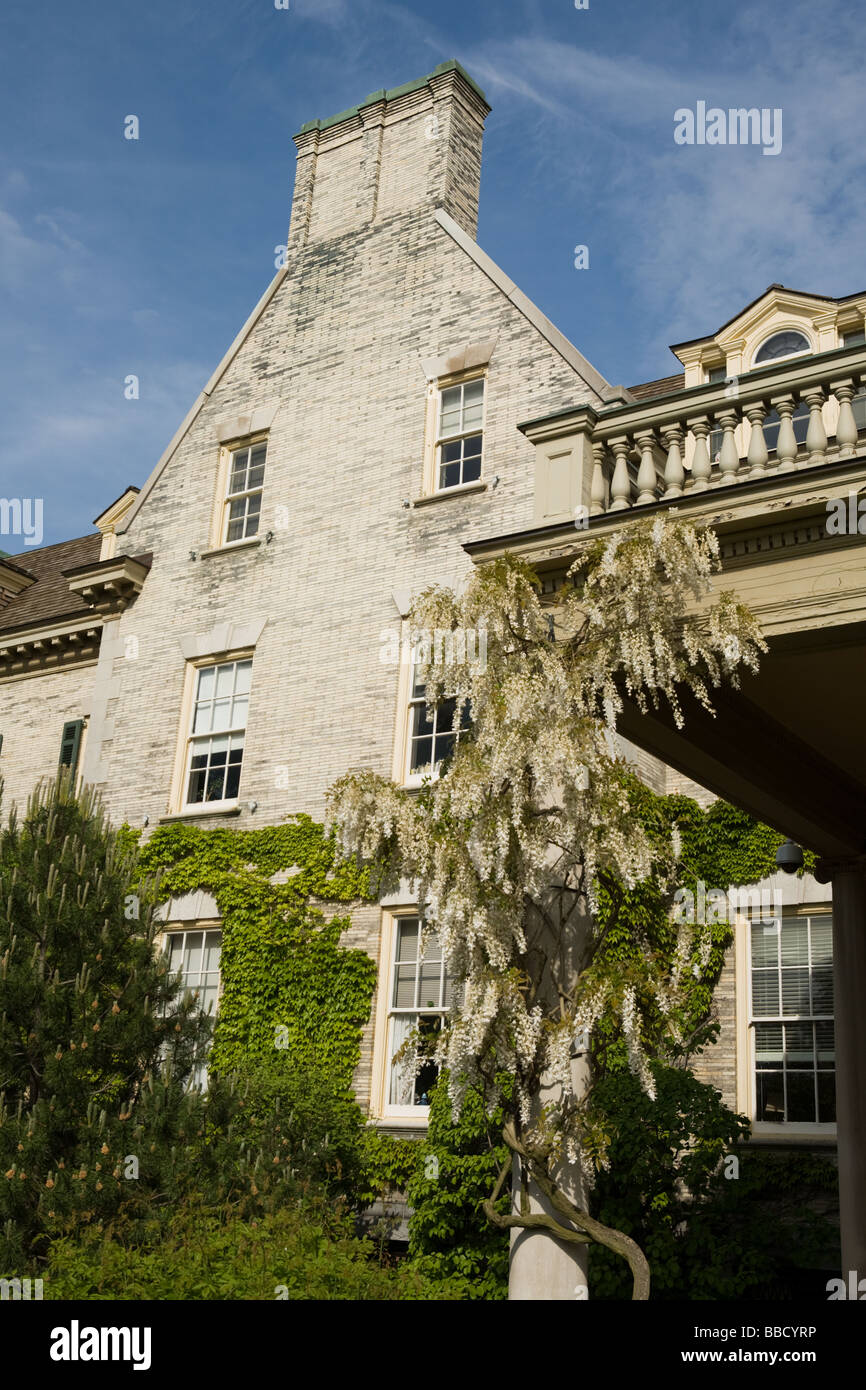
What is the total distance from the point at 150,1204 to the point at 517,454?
396 inches

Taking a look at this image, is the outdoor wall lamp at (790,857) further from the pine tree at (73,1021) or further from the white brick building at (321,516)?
the pine tree at (73,1021)

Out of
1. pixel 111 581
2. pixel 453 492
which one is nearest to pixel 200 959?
pixel 111 581

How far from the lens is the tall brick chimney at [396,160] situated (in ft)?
65.5

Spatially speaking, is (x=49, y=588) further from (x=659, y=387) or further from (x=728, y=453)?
(x=728, y=453)

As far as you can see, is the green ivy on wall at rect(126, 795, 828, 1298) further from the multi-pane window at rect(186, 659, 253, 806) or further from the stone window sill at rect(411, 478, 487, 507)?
the stone window sill at rect(411, 478, 487, 507)

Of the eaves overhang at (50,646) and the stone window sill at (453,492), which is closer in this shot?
the stone window sill at (453,492)

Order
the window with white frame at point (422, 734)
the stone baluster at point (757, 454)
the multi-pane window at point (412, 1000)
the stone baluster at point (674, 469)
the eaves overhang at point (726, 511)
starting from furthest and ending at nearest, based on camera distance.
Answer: the window with white frame at point (422, 734) < the multi-pane window at point (412, 1000) < the stone baluster at point (674, 469) < the stone baluster at point (757, 454) < the eaves overhang at point (726, 511)

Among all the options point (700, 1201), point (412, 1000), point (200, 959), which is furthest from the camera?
point (200, 959)

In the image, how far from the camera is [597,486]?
27.8 ft

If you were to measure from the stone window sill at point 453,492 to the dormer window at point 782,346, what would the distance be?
13.1 ft

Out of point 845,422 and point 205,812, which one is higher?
point 845,422

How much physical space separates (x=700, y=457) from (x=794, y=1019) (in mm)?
7736

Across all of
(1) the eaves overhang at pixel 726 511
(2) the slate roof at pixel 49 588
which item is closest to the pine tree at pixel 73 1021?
(1) the eaves overhang at pixel 726 511

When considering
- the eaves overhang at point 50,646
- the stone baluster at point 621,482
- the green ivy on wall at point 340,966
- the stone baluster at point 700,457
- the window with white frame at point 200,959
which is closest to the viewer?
the stone baluster at point 700,457
